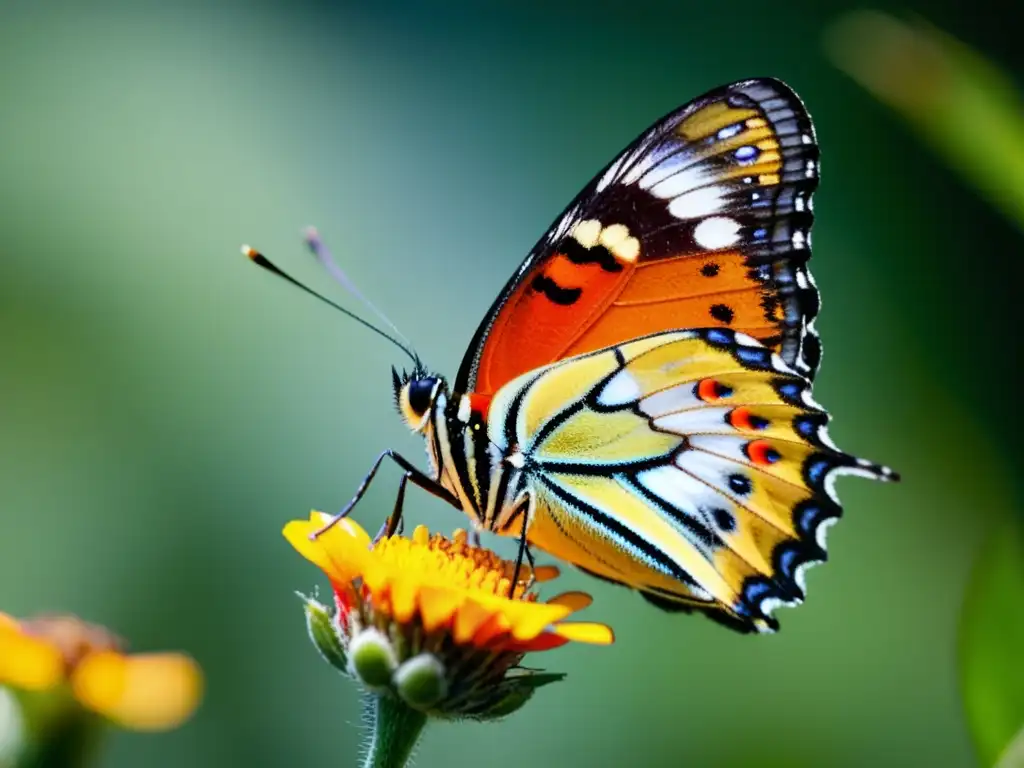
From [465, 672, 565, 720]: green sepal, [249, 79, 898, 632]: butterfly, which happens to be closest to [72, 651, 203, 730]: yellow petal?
[465, 672, 565, 720]: green sepal

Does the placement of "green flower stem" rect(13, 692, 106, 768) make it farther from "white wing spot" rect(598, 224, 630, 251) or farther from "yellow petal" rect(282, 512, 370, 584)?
"white wing spot" rect(598, 224, 630, 251)

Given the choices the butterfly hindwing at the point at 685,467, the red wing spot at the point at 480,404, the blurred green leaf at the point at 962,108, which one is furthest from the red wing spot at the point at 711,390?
the blurred green leaf at the point at 962,108

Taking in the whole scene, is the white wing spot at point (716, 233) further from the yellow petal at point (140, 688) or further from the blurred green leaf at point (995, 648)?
the yellow petal at point (140, 688)

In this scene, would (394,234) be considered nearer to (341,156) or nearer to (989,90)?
(341,156)

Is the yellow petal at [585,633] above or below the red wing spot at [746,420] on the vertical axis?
below

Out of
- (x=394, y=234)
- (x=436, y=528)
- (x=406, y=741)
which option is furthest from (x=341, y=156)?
(x=406, y=741)

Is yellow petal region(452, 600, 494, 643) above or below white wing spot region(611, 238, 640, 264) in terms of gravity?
below
